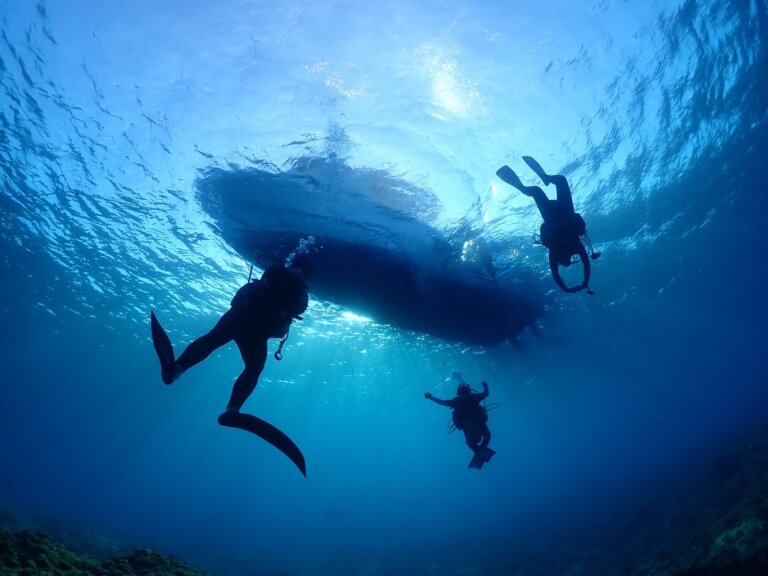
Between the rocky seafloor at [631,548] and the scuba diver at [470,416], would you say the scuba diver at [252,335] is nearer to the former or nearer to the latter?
the rocky seafloor at [631,548]

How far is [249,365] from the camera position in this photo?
4953 millimetres

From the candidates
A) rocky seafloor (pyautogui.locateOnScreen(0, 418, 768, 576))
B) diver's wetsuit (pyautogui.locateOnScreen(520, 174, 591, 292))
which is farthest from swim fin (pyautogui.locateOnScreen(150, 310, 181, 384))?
diver's wetsuit (pyautogui.locateOnScreen(520, 174, 591, 292))

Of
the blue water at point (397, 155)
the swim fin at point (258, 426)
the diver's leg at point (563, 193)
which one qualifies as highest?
the blue water at point (397, 155)

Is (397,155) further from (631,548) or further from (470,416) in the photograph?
(631,548)

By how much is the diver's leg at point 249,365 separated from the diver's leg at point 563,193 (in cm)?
591

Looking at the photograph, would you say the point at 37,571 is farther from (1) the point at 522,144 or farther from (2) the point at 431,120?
(1) the point at 522,144

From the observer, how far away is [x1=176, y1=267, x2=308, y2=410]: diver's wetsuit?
4664mm

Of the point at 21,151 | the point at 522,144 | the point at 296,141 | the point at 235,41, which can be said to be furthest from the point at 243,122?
the point at 21,151

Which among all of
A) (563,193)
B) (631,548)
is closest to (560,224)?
(563,193)

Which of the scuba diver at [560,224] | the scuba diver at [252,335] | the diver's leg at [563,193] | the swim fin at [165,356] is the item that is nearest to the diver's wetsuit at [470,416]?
the scuba diver at [560,224]

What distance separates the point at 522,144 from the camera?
34.2 ft

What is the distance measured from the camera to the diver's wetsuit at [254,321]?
4.66m

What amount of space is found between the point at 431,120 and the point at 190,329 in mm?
22328

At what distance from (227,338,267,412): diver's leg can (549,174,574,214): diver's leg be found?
5912 mm
